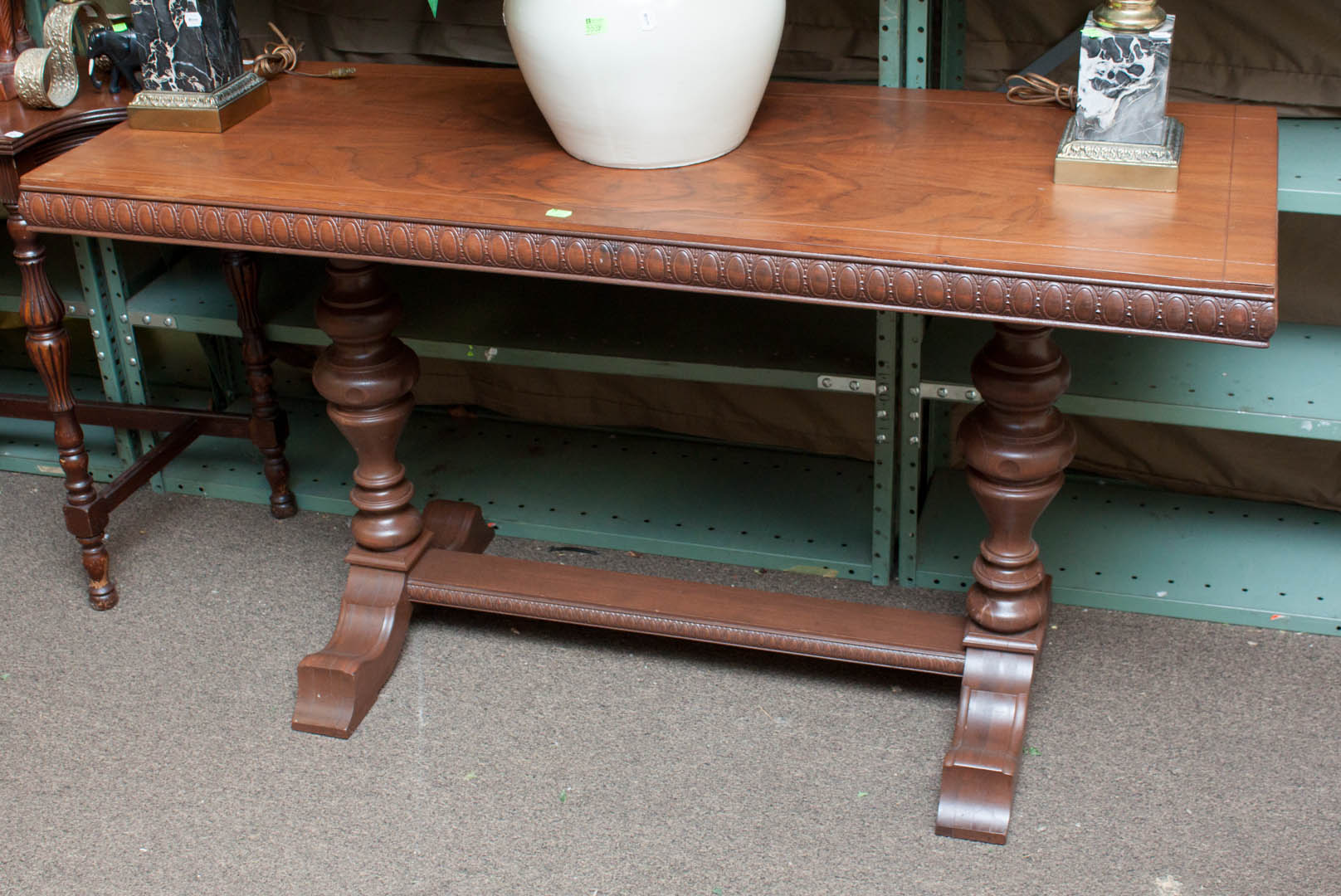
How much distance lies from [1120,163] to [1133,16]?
0.16 m

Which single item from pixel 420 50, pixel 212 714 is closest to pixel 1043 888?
pixel 212 714

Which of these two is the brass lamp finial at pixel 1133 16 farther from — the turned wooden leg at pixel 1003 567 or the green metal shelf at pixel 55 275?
the green metal shelf at pixel 55 275

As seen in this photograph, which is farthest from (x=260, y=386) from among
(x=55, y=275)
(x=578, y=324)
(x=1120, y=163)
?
(x=1120, y=163)

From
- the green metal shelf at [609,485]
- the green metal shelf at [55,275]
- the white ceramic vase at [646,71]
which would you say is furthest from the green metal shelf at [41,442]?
the white ceramic vase at [646,71]

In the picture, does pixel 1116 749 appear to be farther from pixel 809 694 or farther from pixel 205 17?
pixel 205 17

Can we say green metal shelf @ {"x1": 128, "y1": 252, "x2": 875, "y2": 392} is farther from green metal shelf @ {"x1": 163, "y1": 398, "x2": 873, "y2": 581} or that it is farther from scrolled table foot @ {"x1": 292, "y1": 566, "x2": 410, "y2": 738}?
scrolled table foot @ {"x1": 292, "y1": 566, "x2": 410, "y2": 738}

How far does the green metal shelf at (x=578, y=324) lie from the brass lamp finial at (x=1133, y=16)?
2.39ft

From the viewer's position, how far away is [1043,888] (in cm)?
174

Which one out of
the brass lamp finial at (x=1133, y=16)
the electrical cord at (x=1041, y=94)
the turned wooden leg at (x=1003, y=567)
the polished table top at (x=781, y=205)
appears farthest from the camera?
the electrical cord at (x=1041, y=94)

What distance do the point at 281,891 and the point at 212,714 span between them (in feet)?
1.34

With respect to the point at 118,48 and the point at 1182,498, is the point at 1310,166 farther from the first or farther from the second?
the point at 118,48

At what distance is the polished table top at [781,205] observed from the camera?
1.42 m

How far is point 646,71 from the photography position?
1615 millimetres

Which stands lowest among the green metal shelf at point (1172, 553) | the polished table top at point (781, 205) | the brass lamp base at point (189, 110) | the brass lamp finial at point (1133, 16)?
the green metal shelf at point (1172, 553)
